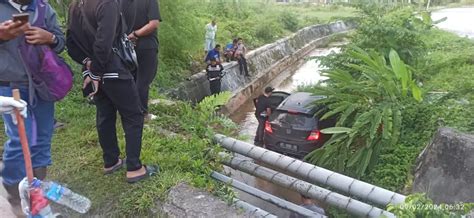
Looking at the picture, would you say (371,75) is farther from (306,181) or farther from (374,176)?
(306,181)

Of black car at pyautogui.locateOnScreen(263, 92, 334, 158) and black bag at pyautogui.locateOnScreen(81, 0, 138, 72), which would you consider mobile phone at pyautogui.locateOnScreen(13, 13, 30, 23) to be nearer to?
black bag at pyautogui.locateOnScreen(81, 0, 138, 72)

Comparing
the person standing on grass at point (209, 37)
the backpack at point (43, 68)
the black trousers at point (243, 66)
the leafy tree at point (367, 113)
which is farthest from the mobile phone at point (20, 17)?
the black trousers at point (243, 66)

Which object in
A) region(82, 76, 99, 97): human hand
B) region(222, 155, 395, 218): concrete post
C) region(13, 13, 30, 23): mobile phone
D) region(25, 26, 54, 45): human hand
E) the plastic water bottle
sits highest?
region(13, 13, 30, 23): mobile phone

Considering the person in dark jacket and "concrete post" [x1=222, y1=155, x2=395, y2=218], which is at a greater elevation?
the person in dark jacket

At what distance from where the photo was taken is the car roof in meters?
7.89

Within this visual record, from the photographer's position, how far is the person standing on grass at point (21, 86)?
2.70m

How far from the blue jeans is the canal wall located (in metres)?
7.32

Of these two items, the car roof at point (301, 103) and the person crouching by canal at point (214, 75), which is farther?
the person crouching by canal at point (214, 75)

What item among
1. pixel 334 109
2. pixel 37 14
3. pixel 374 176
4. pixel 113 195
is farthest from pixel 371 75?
pixel 37 14

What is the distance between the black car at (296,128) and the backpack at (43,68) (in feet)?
17.6

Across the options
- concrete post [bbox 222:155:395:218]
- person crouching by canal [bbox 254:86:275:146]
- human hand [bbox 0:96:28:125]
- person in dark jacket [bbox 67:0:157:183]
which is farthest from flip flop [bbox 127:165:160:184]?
person crouching by canal [bbox 254:86:275:146]

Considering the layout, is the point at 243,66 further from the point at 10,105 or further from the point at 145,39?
the point at 10,105

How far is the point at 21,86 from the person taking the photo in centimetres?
282

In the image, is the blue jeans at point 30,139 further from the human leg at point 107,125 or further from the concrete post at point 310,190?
the concrete post at point 310,190
